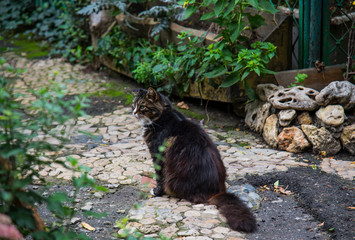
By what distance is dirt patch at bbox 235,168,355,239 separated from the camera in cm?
365

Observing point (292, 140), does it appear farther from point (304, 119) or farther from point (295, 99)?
point (295, 99)

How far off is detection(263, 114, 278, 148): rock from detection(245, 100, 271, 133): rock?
0.10 metres

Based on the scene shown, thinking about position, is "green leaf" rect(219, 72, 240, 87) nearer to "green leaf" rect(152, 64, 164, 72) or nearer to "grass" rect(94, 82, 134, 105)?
"green leaf" rect(152, 64, 164, 72)

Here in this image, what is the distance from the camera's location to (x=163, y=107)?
439cm

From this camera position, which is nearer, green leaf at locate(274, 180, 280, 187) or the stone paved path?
the stone paved path

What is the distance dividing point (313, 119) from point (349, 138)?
1.54ft

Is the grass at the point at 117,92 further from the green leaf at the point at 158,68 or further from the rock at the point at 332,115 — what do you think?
the rock at the point at 332,115

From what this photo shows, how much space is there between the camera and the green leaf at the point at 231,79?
18.1 feet

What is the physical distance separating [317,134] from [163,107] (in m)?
1.95

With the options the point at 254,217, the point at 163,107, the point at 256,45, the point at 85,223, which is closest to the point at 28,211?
the point at 85,223

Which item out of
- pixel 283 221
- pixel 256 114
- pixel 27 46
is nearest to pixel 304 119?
pixel 256 114

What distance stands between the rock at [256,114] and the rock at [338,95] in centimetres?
71

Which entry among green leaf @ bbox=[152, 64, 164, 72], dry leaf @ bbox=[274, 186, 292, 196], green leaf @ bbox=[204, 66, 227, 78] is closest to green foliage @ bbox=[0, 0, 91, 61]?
green leaf @ bbox=[152, 64, 164, 72]

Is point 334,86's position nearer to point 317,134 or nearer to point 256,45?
point 317,134
